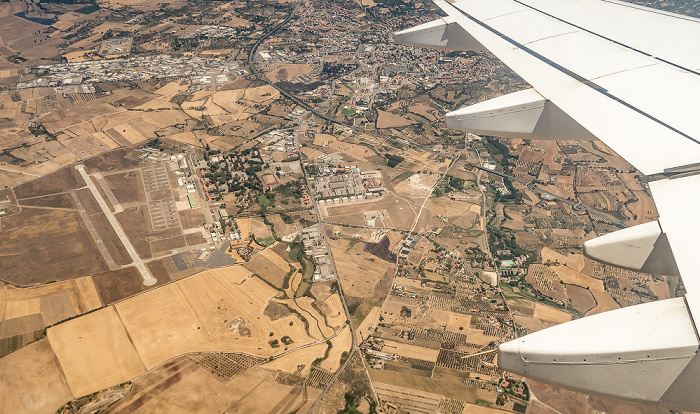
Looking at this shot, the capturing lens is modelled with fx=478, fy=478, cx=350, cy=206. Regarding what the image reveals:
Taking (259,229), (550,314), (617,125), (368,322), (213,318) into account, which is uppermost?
(617,125)

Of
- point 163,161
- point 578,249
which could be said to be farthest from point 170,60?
point 578,249

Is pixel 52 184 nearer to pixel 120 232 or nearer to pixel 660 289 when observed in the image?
pixel 120 232

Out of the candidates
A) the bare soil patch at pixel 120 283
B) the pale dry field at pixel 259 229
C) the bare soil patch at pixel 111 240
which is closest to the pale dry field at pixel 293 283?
the pale dry field at pixel 259 229

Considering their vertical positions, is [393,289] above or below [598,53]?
below

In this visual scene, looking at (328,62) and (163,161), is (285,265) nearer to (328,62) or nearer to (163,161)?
(163,161)

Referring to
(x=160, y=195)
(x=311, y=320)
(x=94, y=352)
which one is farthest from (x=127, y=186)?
(x=311, y=320)

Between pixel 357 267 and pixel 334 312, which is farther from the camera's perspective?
pixel 357 267
